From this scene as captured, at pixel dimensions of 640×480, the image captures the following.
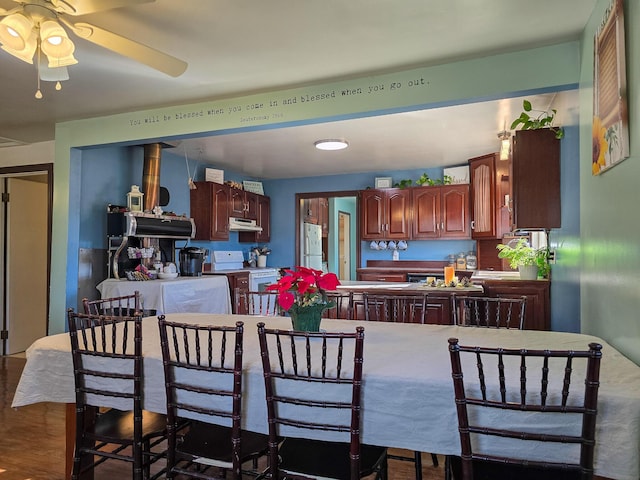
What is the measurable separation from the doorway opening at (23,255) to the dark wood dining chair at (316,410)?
4204 mm

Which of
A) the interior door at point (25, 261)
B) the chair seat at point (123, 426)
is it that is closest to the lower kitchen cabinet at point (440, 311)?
the chair seat at point (123, 426)

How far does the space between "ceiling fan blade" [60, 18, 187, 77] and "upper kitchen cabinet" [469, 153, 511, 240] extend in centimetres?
→ 397

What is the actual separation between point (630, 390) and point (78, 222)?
13.6 ft

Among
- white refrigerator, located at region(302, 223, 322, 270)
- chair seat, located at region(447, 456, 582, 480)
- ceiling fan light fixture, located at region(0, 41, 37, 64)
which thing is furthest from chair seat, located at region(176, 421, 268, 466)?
white refrigerator, located at region(302, 223, 322, 270)

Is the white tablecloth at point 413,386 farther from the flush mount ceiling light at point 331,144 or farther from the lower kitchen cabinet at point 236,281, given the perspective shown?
the lower kitchen cabinet at point 236,281

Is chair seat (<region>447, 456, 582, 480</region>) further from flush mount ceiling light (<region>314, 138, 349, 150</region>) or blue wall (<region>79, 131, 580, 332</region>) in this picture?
flush mount ceiling light (<region>314, 138, 349, 150</region>)

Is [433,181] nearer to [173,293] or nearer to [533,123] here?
[533,123]

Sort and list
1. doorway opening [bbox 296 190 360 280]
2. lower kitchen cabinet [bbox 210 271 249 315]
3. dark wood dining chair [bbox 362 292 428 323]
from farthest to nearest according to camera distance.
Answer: doorway opening [bbox 296 190 360 280] < lower kitchen cabinet [bbox 210 271 249 315] < dark wood dining chair [bbox 362 292 428 323]

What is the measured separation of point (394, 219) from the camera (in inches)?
242

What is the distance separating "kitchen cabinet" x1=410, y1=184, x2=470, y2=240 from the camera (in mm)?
5797

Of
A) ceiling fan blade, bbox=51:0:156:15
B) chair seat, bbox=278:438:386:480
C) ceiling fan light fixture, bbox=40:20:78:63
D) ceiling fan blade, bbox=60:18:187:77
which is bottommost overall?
chair seat, bbox=278:438:386:480

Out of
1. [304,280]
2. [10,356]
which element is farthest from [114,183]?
[304,280]

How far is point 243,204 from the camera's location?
243 inches

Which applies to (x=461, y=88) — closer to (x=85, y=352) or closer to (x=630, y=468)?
(x=630, y=468)
